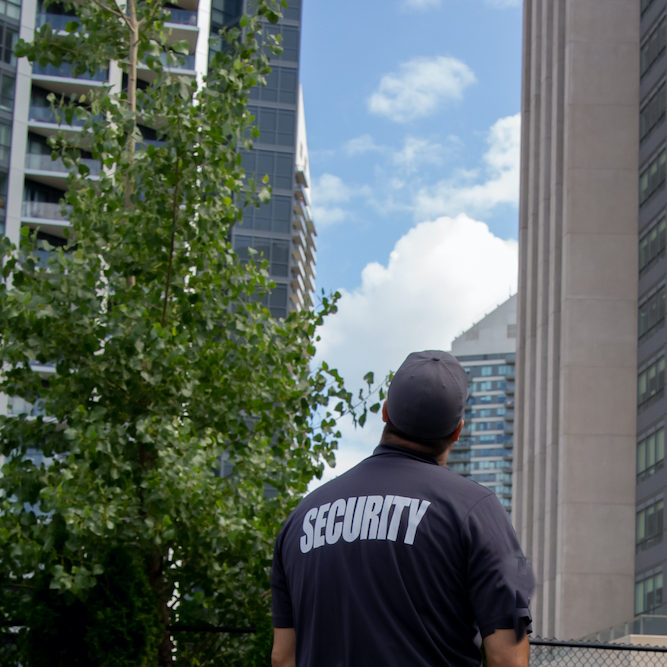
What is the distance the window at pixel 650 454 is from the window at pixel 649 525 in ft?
5.58

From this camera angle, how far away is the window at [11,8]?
212ft

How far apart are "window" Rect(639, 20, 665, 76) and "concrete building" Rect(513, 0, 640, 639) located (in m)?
4.37

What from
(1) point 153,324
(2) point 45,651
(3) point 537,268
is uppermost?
(3) point 537,268

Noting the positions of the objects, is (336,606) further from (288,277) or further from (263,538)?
(288,277)

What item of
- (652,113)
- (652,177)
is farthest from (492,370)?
(652,177)

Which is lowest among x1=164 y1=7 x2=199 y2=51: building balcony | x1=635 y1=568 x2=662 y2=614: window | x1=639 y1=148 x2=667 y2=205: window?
x1=635 y1=568 x2=662 y2=614: window

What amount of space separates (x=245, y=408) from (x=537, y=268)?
59.9m

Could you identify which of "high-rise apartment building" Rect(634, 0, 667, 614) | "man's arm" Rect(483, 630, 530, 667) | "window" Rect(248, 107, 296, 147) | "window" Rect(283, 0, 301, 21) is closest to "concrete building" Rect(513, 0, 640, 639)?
"high-rise apartment building" Rect(634, 0, 667, 614)

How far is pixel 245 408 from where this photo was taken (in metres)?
10.8

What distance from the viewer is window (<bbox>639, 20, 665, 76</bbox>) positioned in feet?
183

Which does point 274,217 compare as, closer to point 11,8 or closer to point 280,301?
point 280,301

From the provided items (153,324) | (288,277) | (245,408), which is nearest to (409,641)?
(153,324)

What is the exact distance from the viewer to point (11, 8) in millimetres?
65062

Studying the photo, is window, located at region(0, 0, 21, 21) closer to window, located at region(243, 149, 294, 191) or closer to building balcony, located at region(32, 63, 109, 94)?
building balcony, located at region(32, 63, 109, 94)
